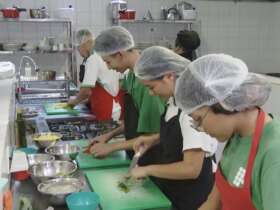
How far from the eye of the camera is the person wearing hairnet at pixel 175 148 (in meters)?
1.51

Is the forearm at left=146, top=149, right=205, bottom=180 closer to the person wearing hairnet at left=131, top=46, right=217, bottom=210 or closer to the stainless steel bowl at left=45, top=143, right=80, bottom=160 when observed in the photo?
the person wearing hairnet at left=131, top=46, right=217, bottom=210

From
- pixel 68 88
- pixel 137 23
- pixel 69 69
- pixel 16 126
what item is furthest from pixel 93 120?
pixel 137 23

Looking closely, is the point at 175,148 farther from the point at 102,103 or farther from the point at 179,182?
the point at 102,103

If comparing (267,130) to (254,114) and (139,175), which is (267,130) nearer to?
(254,114)

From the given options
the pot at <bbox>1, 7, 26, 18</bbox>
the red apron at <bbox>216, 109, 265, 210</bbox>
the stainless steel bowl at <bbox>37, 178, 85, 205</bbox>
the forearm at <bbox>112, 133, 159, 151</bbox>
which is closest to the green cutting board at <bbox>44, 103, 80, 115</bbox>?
the forearm at <bbox>112, 133, 159, 151</bbox>

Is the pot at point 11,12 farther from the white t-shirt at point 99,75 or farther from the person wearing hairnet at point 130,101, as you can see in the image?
the person wearing hairnet at point 130,101

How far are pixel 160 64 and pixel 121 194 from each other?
1.90 feet

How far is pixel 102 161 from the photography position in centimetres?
200

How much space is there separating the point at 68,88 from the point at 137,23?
4.51 feet

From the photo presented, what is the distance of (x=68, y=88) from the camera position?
419cm

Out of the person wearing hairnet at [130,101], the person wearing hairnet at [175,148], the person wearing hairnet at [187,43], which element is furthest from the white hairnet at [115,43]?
the person wearing hairnet at [187,43]

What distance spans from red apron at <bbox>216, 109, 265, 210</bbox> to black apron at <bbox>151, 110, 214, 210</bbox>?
48cm

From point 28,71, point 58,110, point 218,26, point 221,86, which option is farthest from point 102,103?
point 218,26

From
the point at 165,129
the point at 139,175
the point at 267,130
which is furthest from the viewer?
the point at 165,129
